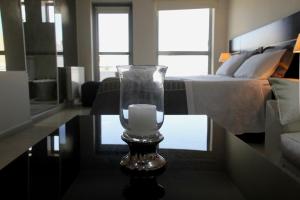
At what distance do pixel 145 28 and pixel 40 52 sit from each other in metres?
2.40

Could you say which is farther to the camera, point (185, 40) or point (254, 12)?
point (185, 40)

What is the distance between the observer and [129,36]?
571 cm

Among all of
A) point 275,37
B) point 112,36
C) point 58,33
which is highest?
point 112,36

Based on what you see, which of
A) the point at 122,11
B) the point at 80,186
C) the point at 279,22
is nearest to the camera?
the point at 80,186

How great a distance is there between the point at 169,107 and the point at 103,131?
1.29 metres

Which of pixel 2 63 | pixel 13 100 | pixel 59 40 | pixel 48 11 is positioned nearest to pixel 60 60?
pixel 59 40

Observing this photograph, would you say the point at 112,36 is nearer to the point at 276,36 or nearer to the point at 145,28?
the point at 145,28

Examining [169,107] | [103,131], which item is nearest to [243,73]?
[169,107]

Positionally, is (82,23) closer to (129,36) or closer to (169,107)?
(129,36)

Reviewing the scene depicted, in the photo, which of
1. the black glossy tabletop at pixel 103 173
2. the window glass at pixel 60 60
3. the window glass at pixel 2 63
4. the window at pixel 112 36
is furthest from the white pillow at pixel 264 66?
the window at pixel 112 36

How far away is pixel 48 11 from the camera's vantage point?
4.11 meters

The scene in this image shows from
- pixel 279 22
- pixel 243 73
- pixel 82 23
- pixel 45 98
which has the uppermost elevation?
pixel 82 23

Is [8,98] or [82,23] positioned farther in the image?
[82,23]

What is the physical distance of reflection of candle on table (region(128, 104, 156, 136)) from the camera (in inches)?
31.0
